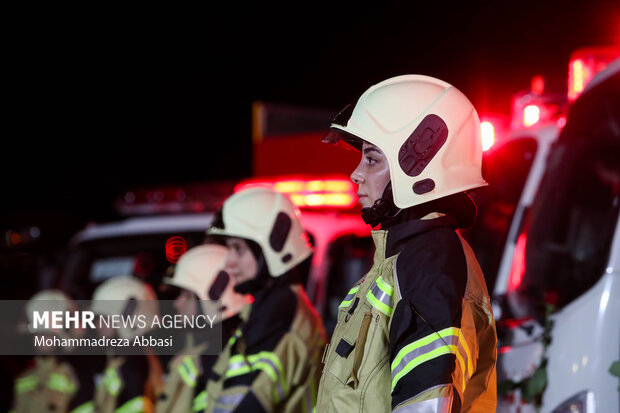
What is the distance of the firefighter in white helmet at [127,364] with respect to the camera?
491cm

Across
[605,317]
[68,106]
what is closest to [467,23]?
[68,106]

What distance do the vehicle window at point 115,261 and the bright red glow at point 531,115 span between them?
9.09ft

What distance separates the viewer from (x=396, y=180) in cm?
231

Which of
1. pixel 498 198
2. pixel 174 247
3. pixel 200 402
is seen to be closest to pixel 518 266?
pixel 498 198

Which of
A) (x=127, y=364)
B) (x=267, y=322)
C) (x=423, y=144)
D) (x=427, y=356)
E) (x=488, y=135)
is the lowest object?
(x=127, y=364)

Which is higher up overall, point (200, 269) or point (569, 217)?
point (569, 217)

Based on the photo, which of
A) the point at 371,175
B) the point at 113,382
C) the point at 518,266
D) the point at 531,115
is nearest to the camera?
the point at 371,175

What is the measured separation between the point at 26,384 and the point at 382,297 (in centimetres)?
443

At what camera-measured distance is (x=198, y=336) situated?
4.83 meters

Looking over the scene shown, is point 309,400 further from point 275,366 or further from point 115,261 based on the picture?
point 115,261

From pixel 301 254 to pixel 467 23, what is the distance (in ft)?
61.9

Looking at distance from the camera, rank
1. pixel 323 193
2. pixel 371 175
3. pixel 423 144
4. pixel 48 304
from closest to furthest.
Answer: pixel 423 144 → pixel 371 175 → pixel 48 304 → pixel 323 193

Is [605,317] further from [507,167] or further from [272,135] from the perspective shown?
[272,135]

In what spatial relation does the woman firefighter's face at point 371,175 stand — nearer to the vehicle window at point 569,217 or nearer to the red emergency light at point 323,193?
the vehicle window at point 569,217
